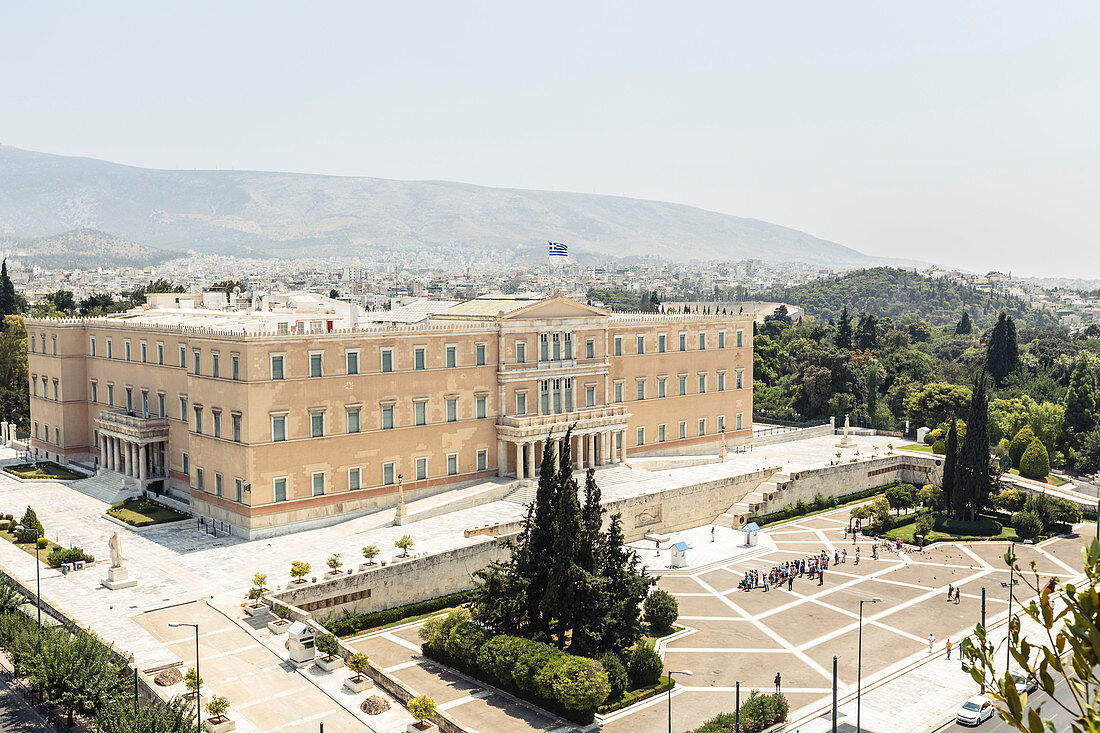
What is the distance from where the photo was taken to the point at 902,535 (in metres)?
66.2

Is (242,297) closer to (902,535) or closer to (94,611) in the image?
(94,611)

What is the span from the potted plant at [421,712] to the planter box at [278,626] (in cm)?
1087

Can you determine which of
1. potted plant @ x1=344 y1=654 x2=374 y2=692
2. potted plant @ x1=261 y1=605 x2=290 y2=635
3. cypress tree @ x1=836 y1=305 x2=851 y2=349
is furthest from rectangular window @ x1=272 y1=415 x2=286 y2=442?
cypress tree @ x1=836 y1=305 x2=851 y2=349

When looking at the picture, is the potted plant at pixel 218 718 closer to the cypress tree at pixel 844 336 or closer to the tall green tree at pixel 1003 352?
the cypress tree at pixel 844 336

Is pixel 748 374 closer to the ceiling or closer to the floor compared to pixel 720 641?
closer to the ceiling

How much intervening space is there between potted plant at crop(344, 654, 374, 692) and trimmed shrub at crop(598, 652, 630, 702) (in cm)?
949

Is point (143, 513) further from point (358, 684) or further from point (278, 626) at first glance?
point (358, 684)

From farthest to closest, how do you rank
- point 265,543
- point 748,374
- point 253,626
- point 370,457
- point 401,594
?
point 748,374 → point 370,457 → point 265,543 → point 401,594 → point 253,626

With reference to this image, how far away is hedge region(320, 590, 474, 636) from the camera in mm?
45375

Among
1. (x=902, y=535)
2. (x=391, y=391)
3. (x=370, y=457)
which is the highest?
(x=391, y=391)

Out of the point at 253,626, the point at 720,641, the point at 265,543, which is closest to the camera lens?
the point at 253,626

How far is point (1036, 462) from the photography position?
7788cm

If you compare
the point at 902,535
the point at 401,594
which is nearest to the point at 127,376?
the point at 401,594

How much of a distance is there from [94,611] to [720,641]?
29.6m
